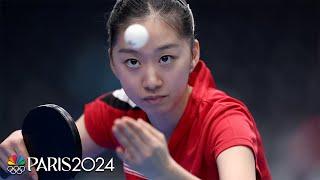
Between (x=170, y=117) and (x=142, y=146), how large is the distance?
0.92 feet

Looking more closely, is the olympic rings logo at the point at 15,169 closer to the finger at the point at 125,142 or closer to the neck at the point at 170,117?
the neck at the point at 170,117

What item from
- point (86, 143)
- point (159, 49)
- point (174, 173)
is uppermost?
point (159, 49)

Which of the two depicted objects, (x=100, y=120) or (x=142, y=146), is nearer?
(x=142, y=146)

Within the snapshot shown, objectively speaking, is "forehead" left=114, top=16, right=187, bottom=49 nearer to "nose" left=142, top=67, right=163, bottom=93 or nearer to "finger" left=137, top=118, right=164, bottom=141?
"nose" left=142, top=67, right=163, bottom=93

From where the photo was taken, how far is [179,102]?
880 millimetres

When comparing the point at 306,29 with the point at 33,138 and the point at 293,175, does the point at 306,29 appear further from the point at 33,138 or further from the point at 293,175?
the point at 33,138

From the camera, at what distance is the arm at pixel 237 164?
0.72 metres

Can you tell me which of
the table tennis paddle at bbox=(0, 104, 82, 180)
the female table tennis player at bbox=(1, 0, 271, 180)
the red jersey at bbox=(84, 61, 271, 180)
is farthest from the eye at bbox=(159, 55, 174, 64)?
the table tennis paddle at bbox=(0, 104, 82, 180)

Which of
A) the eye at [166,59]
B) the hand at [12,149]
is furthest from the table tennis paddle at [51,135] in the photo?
the eye at [166,59]

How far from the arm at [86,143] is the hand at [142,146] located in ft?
1.46

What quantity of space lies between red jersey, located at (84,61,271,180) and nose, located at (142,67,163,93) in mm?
99

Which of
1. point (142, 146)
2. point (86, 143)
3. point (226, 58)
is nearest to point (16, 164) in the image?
point (86, 143)

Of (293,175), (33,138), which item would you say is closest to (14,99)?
(33,138)

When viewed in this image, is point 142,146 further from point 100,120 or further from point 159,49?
point 100,120
